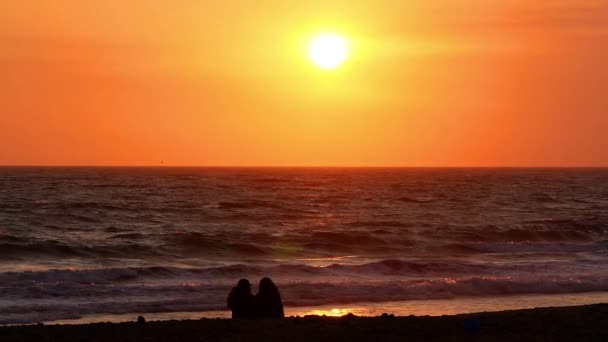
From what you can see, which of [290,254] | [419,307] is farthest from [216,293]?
[290,254]

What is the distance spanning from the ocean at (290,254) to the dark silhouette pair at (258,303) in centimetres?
442

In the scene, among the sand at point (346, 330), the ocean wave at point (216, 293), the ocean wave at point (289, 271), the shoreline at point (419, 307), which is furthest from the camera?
the ocean wave at point (289, 271)

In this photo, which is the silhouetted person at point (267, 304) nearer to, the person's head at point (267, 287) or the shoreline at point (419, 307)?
the person's head at point (267, 287)

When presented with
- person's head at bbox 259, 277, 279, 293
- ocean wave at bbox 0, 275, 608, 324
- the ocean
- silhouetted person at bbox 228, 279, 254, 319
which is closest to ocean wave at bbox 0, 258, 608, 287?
the ocean

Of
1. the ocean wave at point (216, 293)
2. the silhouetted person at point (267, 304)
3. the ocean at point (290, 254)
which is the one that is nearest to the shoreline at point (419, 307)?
the ocean at point (290, 254)

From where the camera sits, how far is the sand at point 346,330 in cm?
1263

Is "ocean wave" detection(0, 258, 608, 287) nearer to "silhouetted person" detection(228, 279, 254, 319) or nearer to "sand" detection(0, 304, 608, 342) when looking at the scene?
"silhouetted person" detection(228, 279, 254, 319)

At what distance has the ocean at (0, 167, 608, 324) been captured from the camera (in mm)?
21641

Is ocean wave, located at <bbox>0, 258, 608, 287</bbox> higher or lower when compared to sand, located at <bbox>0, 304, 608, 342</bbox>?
lower

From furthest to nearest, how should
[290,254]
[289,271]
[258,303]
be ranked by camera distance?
1. [290,254]
2. [289,271]
3. [258,303]

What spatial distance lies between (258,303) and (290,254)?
61.5 feet

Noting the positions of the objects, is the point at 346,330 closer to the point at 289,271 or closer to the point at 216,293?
the point at 216,293

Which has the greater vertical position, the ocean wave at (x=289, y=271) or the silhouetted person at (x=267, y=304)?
the silhouetted person at (x=267, y=304)

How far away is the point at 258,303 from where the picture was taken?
15.1 metres
